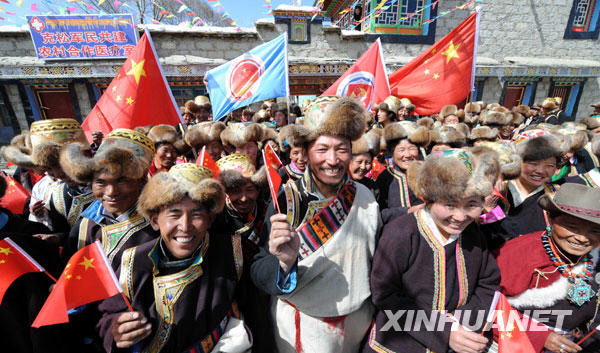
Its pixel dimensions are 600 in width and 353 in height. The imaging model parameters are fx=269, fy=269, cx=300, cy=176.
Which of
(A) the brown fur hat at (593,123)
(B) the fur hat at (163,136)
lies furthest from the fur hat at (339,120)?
(A) the brown fur hat at (593,123)

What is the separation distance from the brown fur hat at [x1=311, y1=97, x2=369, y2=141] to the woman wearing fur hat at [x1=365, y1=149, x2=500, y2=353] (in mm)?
473

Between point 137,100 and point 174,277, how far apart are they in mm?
3000

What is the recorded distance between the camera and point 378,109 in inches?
227

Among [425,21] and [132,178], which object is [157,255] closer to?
[132,178]

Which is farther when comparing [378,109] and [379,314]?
[378,109]

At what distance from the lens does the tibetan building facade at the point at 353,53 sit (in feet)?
32.4

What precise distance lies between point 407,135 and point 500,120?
395 cm

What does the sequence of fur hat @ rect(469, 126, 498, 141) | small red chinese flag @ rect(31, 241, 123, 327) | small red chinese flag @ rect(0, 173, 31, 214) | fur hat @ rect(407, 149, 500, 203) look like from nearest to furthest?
small red chinese flag @ rect(31, 241, 123, 327)
fur hat @ rect(407, 149, 500, 203)
small red chinese flag @ rect(0, 173, 31, 214)
fur hat @ rect(469, 126, 498, 141)

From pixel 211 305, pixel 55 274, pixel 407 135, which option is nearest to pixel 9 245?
pixel 55 274

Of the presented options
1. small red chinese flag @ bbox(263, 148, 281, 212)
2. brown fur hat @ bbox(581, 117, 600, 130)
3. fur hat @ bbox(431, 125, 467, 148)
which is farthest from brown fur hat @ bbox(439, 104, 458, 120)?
small red chinese flag @ bbox(263, 148, 281, 212)

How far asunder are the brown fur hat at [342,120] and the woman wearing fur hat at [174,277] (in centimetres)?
75

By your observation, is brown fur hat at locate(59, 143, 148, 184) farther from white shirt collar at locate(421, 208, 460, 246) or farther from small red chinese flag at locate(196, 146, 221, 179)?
white shirt collar at locate(421, 208, 460, 246)

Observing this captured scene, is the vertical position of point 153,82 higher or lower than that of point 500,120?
higher

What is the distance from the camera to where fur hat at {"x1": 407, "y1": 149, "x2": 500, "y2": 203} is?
1.45m
